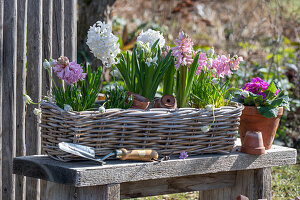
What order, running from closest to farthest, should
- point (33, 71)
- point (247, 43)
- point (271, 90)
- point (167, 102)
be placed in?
point (167, 102) < point (271, 90) < point (33, 71) < point (247, 43)

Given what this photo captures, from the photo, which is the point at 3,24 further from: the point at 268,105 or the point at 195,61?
the point at 268,105

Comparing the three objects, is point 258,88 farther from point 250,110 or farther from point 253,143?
point 253,143

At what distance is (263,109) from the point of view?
242 cm

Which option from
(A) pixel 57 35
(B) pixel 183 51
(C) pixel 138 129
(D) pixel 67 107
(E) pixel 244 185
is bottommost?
(E) pixel 244 185

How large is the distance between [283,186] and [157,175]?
212 cm

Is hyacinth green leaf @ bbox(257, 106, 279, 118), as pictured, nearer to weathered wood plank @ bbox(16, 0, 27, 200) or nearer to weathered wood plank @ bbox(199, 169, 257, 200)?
weathered wood plank @ bbox(199, 169, 257, 200)

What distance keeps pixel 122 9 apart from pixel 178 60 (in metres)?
4.94

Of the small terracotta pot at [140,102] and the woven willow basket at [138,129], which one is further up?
the small terracotta pot at [140,102]

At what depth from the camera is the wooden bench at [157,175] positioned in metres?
1.96

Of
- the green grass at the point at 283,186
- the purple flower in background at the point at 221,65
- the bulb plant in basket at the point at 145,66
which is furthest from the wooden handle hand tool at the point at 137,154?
the green grass at the point at 283,186

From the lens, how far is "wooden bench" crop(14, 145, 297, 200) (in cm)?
196

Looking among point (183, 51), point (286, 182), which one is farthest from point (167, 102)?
point (286, 182)

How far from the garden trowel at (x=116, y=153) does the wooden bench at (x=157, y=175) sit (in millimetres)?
31

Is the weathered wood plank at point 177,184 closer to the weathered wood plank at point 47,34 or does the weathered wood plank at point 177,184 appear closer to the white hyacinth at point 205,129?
the white hyacinth at point 205,129
